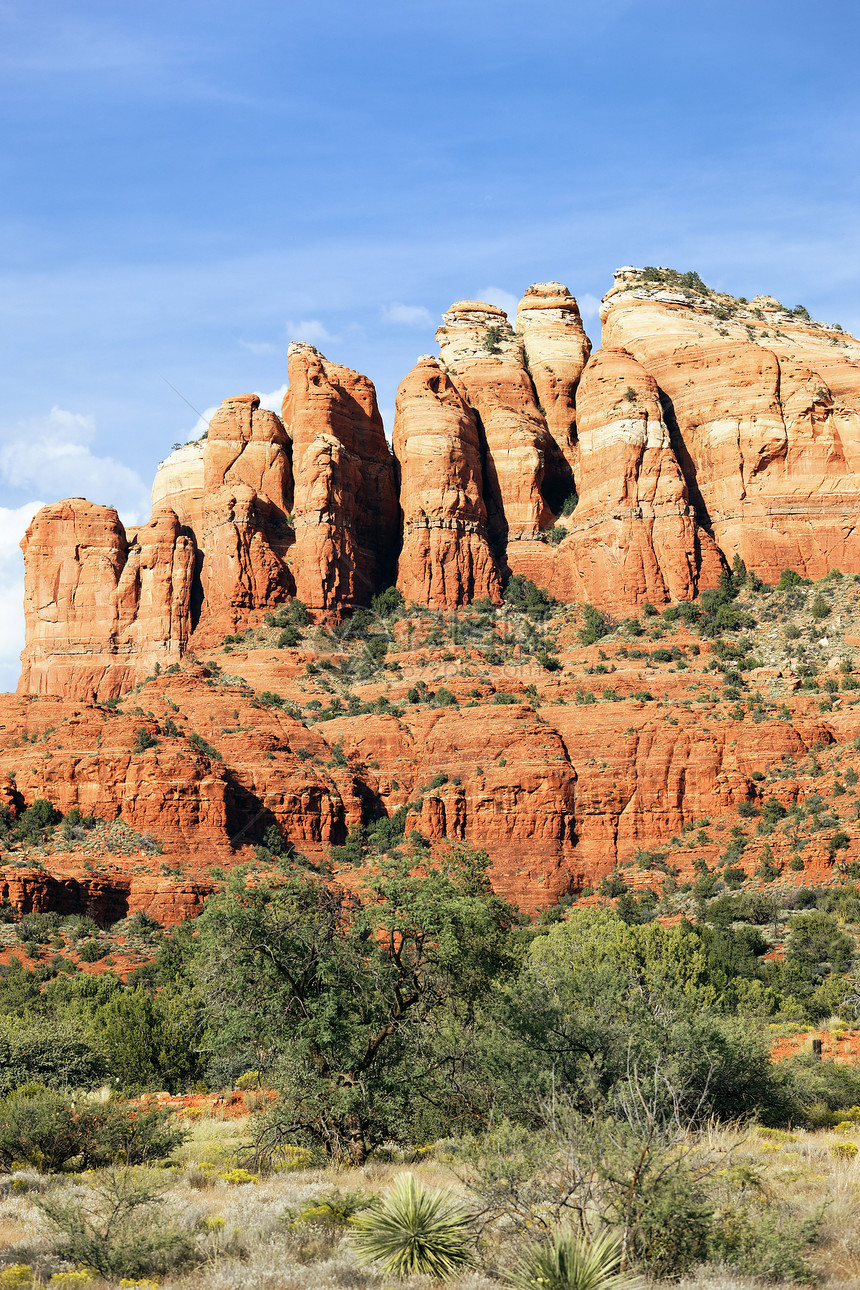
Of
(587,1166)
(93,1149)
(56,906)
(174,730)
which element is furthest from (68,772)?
(587,1166)

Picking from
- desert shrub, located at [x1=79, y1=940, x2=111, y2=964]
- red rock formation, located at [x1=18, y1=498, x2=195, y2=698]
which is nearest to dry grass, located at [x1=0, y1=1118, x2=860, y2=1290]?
desert shrub, located at [x1=79, y1=940, x2=111, y2=964]

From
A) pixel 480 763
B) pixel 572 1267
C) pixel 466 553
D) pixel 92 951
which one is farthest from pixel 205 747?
pixel 572 1267

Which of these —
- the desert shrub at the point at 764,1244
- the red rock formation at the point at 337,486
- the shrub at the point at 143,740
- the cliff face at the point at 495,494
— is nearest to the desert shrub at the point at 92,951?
the shrub at the point at 143,740

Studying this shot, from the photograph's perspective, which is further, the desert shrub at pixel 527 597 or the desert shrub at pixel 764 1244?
the desert shrub at pixel 527 597

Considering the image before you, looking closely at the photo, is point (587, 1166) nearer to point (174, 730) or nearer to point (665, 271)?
point (174, 730)

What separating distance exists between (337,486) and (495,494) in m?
13.4

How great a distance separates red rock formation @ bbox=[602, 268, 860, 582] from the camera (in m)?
91.4

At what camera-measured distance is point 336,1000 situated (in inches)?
891

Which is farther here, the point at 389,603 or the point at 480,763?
the point at 389,603

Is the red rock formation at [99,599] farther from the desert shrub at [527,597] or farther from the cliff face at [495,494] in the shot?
the desert shrub at [527,597]

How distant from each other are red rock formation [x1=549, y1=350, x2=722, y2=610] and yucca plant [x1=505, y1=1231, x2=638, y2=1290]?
77732mm

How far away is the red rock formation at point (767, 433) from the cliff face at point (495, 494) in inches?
6.3

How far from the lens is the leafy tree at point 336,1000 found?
22.5 meters

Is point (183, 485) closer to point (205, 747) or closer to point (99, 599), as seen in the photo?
point (99, 599)
